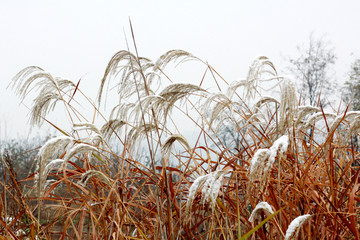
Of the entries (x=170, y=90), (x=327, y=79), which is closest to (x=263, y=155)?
(x=170, y=90)

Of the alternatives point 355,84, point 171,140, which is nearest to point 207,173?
point 171,140

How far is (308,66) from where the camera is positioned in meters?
22.5

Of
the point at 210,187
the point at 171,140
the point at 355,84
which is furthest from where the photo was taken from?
the point at 355,84

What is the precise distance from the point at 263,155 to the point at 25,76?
179 centimetres

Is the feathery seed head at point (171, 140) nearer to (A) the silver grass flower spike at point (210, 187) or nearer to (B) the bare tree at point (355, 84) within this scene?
(A) the silver grass flower spike at point (210, 187)

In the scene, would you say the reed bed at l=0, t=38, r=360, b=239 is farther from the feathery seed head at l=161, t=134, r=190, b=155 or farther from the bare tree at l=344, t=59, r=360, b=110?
the bare tree at l=344, t=59, r=360, b=110

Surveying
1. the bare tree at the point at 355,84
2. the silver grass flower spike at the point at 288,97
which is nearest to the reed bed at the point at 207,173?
the silver grass flower spike at the point at 288,97

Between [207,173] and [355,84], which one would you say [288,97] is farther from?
[355,84]

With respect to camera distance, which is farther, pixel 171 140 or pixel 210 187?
pixel 171 140

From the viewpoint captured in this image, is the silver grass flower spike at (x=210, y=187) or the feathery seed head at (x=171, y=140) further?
the feathery seed head at (x=171, y=140)

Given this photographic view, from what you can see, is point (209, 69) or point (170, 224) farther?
point (209, 69)

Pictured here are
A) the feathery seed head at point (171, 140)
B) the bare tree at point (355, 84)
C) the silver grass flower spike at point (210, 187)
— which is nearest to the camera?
the silver grass flower spike at point (210, 187)

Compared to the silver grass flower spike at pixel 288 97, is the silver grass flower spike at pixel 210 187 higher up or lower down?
lower down

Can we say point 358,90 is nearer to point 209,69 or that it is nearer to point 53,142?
point 209,69
